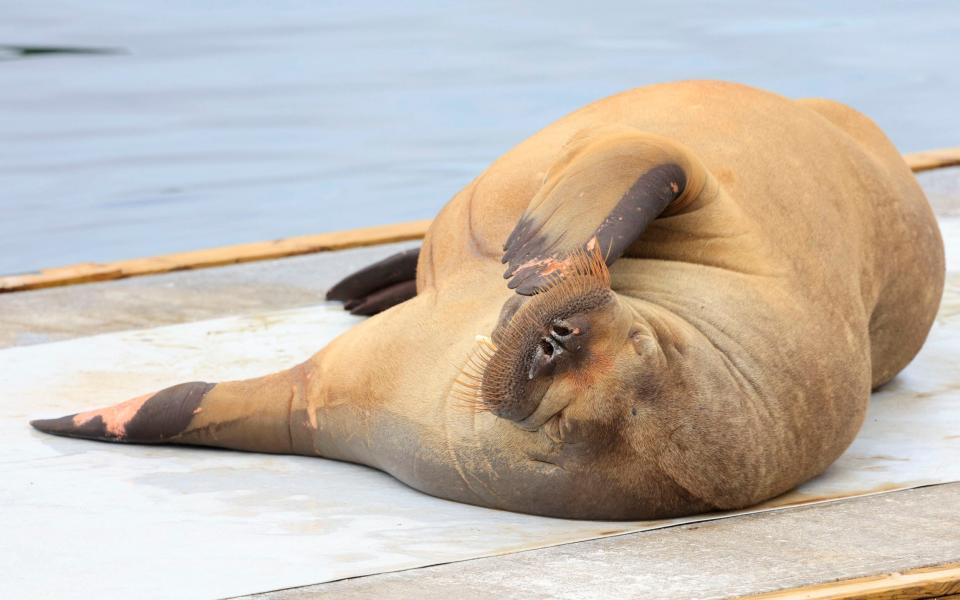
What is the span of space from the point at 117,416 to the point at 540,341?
1.47 m

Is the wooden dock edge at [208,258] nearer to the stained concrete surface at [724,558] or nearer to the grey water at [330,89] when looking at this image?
the grey water at [330,89]

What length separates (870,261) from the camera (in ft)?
12.8

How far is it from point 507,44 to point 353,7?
11.3ft

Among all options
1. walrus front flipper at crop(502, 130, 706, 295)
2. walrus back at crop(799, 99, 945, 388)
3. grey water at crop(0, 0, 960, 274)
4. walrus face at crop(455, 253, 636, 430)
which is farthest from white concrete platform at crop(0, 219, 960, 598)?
grey water at crop(0, 0, 960, 274)

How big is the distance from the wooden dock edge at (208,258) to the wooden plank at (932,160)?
2.21 m

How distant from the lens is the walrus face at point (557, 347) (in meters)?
2.90

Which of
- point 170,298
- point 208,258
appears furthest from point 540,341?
point 208,258

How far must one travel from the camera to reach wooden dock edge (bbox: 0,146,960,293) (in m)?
5.82

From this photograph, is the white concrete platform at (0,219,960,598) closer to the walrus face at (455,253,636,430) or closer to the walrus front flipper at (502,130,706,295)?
the walrus face at (455,253,636,430)

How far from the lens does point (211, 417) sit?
391 cm

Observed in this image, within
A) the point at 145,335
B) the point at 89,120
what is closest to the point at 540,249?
the point at 145,335

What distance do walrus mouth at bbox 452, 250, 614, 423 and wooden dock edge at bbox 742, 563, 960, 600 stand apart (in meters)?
0.49

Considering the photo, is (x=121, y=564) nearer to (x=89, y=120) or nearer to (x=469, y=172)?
(x=469, y=172)

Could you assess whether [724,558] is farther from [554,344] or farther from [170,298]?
[170,298]
